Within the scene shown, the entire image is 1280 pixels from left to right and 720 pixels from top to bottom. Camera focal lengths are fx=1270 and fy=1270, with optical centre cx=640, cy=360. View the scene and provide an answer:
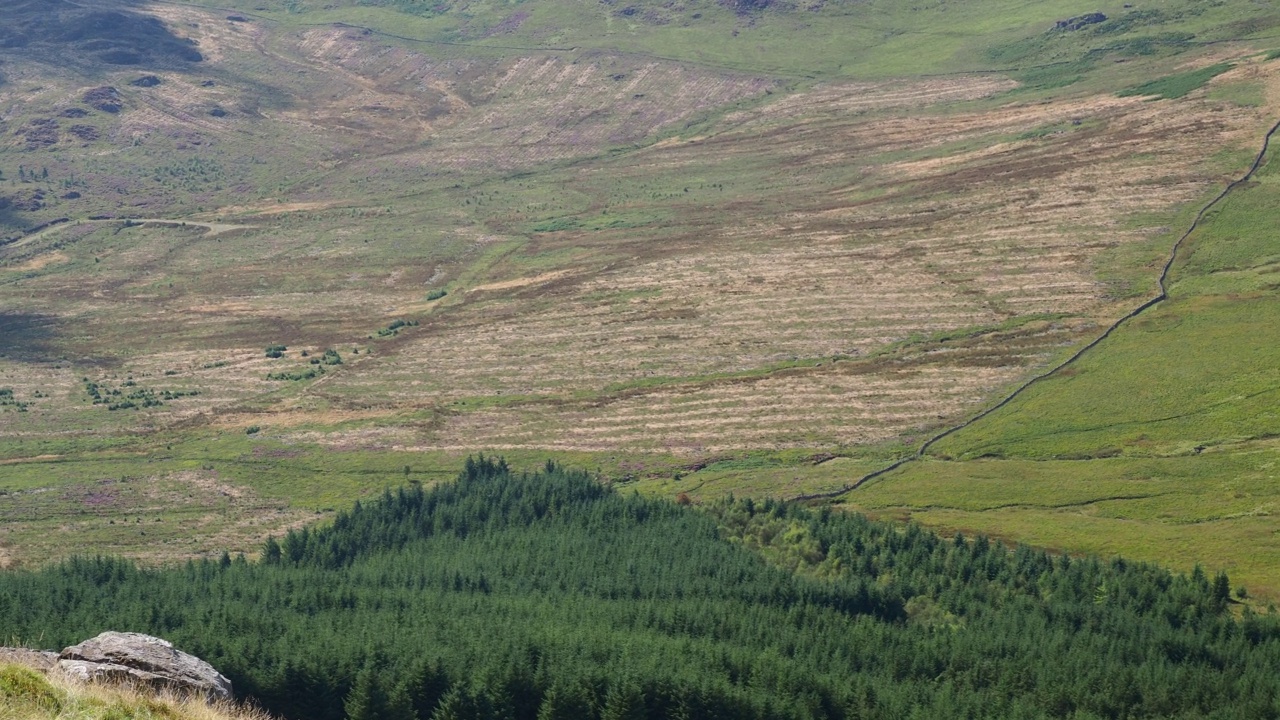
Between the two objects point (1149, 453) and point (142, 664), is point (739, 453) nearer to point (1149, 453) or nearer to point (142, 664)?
point (1149, 453)

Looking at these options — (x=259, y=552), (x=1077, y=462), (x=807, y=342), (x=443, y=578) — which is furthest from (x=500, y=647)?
(x=807, y=342)

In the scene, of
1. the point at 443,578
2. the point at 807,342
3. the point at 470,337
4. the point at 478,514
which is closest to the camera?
the point at 443,578

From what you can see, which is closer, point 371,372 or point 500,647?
point 500,647

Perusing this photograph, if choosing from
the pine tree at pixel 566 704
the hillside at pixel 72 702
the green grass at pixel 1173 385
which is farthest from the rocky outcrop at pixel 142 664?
the green grass at pixel 1173 385

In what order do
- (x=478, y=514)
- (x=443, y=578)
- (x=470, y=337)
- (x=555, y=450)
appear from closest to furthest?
(x=443, y=578), (x=478, y=514), (x=555, y=450), (x=470, y=337)

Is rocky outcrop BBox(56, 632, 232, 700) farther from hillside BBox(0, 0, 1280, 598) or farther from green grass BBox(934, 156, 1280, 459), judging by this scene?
green grass BBox(934, 156, 1280, 459)

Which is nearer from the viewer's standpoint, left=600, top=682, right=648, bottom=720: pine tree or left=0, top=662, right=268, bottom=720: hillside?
left=0, top=662, right=268, bottom=720: hillside

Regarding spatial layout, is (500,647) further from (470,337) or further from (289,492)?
(470,337)

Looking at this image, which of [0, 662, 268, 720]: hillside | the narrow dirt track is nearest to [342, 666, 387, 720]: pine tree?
[0, 662, 268, 720]: hillside
